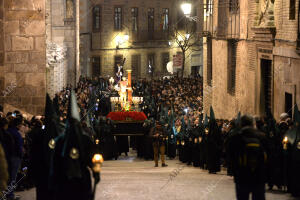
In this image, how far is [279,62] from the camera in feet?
60.6

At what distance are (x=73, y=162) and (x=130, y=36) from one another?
5252cm

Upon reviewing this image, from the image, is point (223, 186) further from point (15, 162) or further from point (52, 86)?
point (52, 86)

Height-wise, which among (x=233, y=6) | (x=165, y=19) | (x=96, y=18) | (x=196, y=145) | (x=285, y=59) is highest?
(x=165, y=19)

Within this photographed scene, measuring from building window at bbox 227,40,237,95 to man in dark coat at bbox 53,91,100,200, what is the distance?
54.8 ft

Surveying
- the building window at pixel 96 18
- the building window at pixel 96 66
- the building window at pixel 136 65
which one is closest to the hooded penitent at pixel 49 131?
the building window at pixel 96 66

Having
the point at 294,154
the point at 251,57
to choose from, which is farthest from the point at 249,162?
the point at 251,57

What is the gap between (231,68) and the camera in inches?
966

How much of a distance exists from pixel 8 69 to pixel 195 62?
39.7m

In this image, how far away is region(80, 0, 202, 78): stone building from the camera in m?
57.1

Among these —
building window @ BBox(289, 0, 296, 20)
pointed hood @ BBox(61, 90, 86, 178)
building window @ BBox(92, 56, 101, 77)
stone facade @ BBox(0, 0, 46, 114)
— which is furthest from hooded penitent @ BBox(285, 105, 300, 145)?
building window @ BBox(92, 56, 101, 77)

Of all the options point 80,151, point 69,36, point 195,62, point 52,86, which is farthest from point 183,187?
point 195,62

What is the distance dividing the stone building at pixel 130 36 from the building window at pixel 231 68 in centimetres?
3129

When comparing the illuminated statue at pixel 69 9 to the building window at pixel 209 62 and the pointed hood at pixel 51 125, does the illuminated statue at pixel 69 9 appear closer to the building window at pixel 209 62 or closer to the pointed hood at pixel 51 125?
the building window at pixel 209 62

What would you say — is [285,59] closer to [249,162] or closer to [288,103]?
[288,103]
